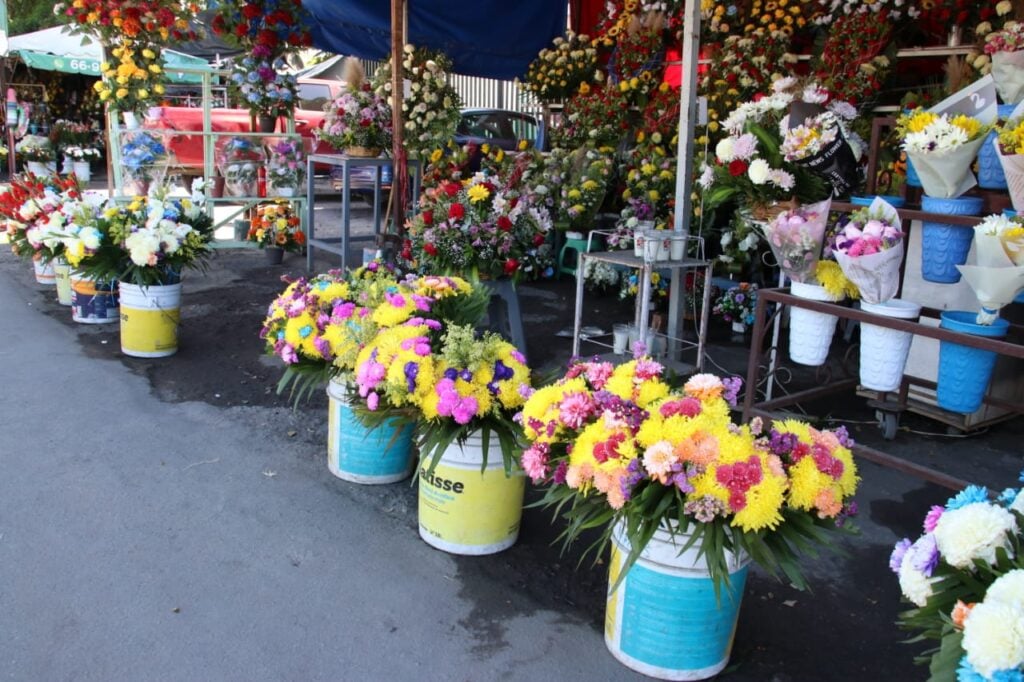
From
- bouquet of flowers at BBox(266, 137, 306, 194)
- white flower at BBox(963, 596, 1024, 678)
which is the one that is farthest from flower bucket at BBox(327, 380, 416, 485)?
bouquet of flowers at BBox(266, 137, 306, 194)

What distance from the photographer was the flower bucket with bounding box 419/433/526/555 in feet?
9.60

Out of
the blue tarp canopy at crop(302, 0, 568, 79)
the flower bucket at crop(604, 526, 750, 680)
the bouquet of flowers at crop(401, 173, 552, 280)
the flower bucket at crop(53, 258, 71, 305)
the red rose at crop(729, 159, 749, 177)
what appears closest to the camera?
the flower bucket at crop(604, 526, 750, 680)

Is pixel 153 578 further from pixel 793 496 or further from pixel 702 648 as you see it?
pixel 793 496

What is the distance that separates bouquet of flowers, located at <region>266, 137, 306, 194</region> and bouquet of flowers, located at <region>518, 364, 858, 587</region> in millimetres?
6792

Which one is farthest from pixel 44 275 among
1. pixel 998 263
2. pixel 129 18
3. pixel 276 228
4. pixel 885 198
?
pixel 998 263

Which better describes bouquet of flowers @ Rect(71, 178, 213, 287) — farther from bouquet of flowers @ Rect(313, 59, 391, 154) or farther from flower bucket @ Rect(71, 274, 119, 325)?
bouquet of flowers @ Rect(313, 59, 391, 154)

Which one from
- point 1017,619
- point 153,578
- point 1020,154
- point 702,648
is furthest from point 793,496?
point 153,578

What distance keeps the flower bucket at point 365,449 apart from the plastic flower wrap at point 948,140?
2.34 meters

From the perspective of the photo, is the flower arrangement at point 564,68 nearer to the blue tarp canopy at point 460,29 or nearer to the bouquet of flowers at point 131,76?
the blue tarp canopy at point 460,29

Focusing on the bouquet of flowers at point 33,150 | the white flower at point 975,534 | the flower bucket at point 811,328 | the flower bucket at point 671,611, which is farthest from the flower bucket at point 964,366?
the bouquet of flowers at point 33,150

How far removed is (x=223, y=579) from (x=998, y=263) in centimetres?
291

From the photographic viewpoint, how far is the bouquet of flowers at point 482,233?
4680 mm

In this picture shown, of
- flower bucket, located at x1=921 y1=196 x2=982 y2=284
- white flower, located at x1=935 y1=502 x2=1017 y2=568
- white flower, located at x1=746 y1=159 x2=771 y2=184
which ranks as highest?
white flower, located at x1=746 y1=159 x2=771 y2=184

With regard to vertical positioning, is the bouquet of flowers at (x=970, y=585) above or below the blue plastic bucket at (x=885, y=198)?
below
